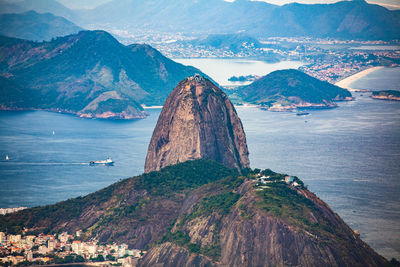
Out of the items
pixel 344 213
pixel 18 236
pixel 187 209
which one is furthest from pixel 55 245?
pixel 344 213

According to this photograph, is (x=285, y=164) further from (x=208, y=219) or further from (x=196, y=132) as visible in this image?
(x=208, y=219)

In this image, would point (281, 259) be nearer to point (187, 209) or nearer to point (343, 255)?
point (343, 255)

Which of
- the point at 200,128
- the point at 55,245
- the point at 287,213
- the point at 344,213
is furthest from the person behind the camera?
the point at 200,128

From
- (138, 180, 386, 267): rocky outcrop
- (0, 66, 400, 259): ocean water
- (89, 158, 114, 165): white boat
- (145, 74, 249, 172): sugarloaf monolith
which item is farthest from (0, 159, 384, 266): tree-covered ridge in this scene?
(89, 158, 114, 165): white boat

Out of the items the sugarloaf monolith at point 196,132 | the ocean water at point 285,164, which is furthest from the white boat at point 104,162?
the sugarloaf monolith at point 196,132

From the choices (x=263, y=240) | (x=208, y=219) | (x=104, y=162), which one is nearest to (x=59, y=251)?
(x=208, y=219)

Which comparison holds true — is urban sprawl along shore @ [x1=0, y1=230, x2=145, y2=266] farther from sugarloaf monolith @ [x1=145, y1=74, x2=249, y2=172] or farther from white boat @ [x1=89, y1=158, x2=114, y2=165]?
white boat @ [x1=89, y1=158, x2=114, y2=165]
